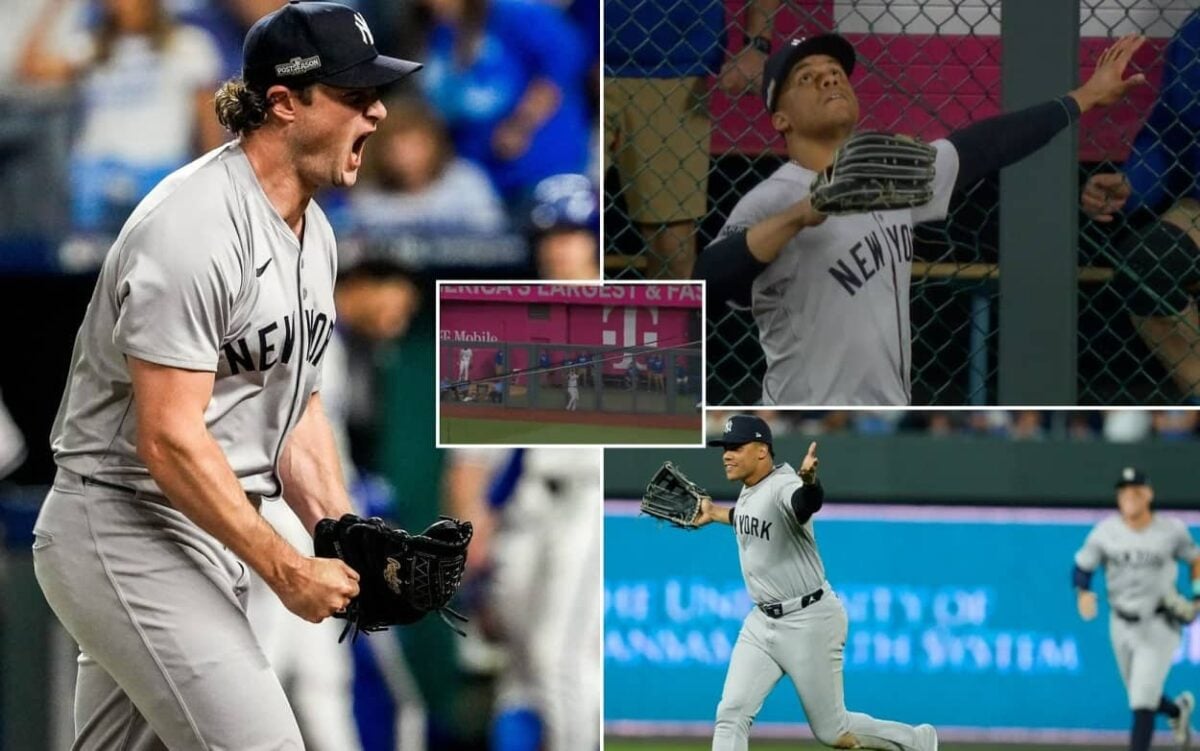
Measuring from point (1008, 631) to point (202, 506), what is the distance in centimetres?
321

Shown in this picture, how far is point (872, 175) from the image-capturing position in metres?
5.29

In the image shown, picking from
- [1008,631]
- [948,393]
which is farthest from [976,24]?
[1008,631]

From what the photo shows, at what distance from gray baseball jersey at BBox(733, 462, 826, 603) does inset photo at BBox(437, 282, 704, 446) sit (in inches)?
10.7

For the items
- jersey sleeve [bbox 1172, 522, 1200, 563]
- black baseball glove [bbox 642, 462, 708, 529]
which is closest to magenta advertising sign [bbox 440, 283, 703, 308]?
black baseball glove [bbox 642, 462, 708, 529]

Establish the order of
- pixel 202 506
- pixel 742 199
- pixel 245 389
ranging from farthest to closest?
pixel 742 199 < pixel 245 389 < pixel 202 506

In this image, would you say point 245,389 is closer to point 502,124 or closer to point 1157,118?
point 502,124

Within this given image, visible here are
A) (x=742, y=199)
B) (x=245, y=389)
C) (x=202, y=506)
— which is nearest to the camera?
(x=202, y=506)

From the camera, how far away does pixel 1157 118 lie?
5383 mm

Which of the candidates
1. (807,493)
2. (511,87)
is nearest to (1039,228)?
(807,493)

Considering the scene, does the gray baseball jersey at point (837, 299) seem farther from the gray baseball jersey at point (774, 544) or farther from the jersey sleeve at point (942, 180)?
the gray baseball jersey at point (774, 544)

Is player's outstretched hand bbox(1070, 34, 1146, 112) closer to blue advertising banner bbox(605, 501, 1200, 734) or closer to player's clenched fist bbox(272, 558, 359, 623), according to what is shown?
blue advertising banner bbox(605, 501, 1200, 734)

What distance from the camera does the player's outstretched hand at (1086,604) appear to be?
5.47 meters

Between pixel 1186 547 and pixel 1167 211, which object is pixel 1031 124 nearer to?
pixel 1167 211

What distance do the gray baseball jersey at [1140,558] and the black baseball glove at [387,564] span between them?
2.67 m
